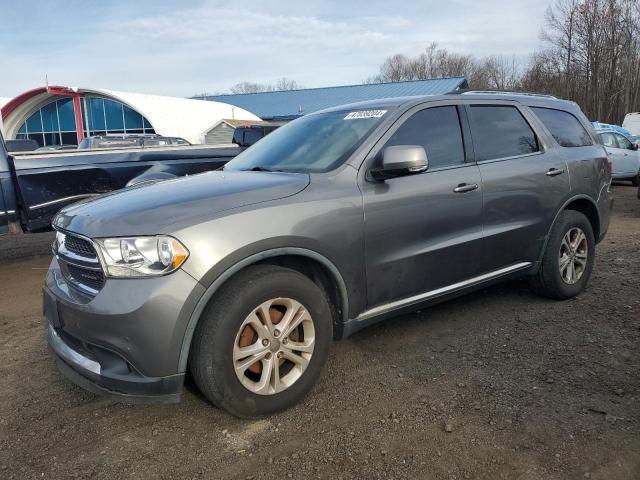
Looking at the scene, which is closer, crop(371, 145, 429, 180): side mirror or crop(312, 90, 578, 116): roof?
crop(371, 145, 429, 180): side mirror

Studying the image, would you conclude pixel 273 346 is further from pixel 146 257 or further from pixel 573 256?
pixel 573 256

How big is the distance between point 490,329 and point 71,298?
3.04m

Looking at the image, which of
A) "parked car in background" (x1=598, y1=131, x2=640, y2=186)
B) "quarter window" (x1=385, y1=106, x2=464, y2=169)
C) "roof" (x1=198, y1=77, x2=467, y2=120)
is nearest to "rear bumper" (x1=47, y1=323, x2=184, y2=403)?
"quarter window" (x1=385, y1=106, x2=464, y2=169)

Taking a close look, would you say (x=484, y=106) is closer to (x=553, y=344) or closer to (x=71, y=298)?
(x=553, y=344)

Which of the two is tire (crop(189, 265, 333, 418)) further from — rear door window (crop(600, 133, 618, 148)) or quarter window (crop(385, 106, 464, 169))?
rear door window (crop(600, 133, 618, 148))

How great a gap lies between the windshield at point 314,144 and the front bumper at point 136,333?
1.29 m

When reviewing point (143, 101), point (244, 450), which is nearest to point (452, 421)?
point (244, 450)

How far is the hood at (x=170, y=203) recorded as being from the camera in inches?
103

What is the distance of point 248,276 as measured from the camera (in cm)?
276

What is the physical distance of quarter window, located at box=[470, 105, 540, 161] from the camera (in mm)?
4051

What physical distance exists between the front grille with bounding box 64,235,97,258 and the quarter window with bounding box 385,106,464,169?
1.96 metres

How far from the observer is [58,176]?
616 cm

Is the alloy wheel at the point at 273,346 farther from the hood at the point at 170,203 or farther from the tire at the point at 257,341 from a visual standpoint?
the hood at the point at 170,203

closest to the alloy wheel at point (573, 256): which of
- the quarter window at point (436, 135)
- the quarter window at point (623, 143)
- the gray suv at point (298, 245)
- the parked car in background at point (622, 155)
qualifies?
the gray suv at point (298, 245)
